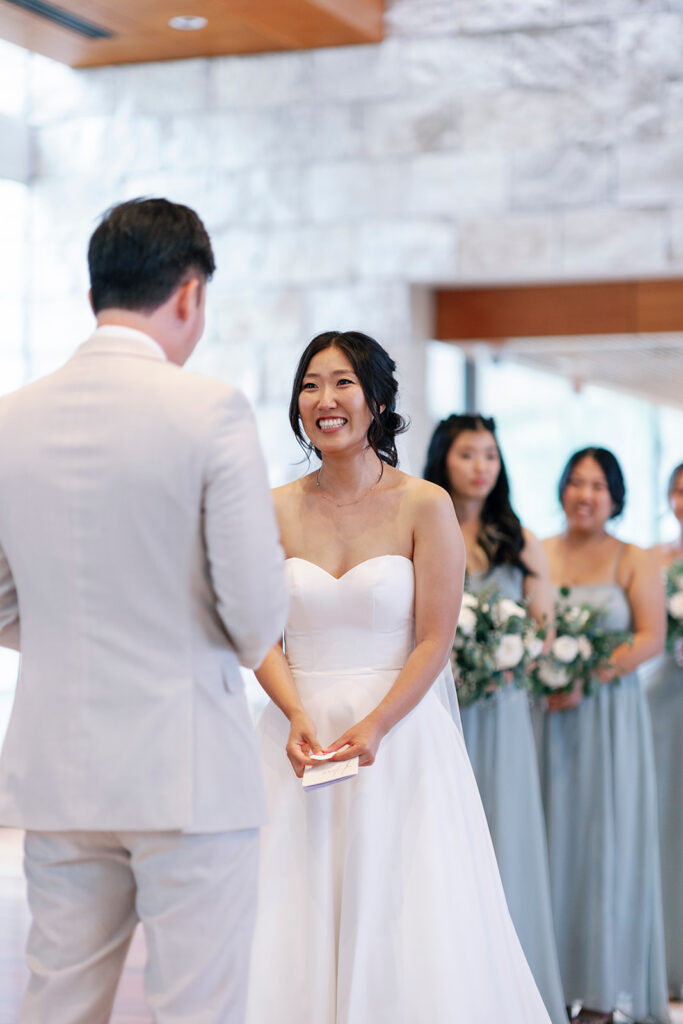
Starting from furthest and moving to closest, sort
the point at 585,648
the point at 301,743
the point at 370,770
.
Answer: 1. the point at 585,648
2. the point at 370,770
3. the point at 301,743

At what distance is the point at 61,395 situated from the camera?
6.98 feet

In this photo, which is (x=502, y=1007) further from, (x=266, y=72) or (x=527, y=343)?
(x=266, y=72)

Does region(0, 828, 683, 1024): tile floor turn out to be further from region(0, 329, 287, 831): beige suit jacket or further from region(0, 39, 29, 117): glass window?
region(0, 39, 29, 117): glass window

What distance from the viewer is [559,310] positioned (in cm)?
651

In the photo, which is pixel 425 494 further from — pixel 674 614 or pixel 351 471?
pixel 674 614

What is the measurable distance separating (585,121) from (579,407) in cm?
137

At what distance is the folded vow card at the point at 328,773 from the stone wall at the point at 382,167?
381 centimetres

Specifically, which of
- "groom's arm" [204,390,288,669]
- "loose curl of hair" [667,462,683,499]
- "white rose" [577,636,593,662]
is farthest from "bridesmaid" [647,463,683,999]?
"groom's arm" [204,390,288,669]

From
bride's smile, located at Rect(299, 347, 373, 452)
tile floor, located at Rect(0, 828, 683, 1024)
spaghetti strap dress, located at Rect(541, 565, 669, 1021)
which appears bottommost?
tile floor, located at Rect(0, 828, 683, 1024)

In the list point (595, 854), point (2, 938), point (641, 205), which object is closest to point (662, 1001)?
point (595, 854)

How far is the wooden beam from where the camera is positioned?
20.8 ft

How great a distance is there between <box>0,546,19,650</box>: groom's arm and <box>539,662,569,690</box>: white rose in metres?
2.48

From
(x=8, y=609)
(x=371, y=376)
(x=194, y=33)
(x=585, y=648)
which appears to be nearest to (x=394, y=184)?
(x=194, y=33)

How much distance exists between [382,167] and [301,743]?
4.23 m
